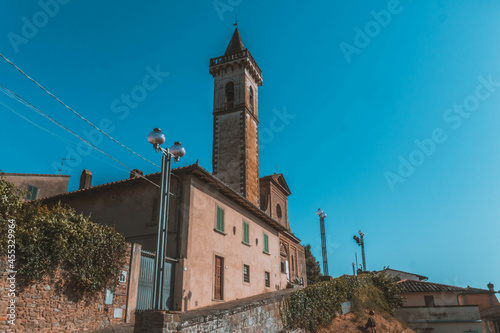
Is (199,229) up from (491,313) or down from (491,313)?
up

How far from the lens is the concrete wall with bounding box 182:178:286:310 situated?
48.2 ft

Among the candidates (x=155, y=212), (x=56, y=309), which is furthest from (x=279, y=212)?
(x=56, y=309)

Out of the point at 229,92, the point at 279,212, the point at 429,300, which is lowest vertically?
the point at 429,300

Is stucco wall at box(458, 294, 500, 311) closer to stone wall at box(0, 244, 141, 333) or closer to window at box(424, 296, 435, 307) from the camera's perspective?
window at box(424, 296, 435, 307)

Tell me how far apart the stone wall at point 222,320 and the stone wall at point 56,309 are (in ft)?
6.45

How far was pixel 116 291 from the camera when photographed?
11.1 m

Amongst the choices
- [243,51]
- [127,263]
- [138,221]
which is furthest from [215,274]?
[243,51]

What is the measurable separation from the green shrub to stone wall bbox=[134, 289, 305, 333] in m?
0.58

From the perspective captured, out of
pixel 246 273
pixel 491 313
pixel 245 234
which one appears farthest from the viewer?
pixel 491 313

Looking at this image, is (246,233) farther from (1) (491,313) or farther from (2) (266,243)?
(1) (491,313)

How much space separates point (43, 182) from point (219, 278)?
15.5 meters

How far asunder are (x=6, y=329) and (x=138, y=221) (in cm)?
765

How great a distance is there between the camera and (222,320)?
31.7 feet

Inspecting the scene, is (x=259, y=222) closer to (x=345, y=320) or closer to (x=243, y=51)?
(x=345, y=320)
